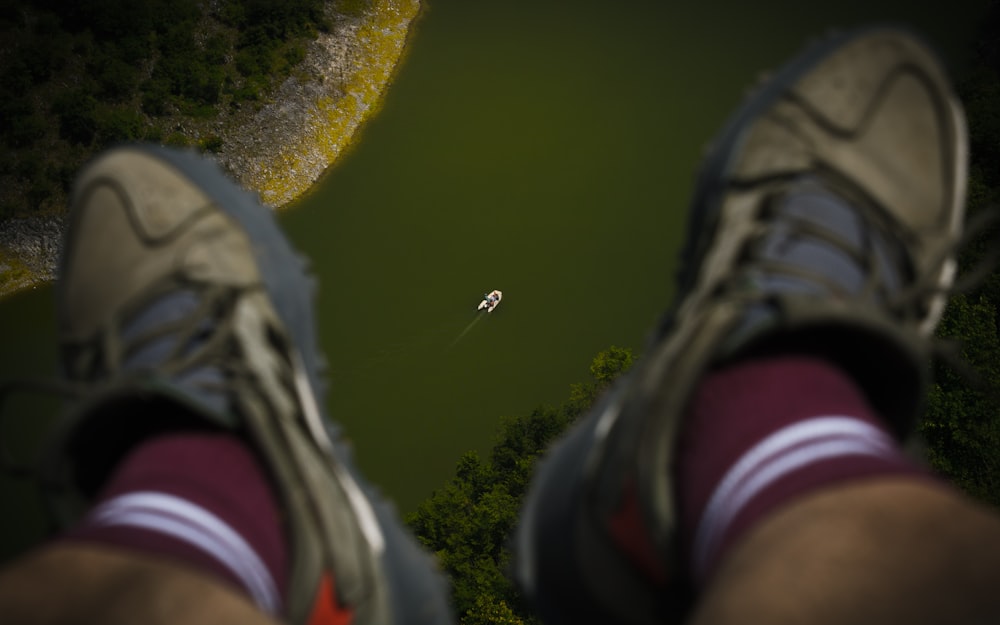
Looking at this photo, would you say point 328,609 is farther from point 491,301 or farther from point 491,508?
point 491,301

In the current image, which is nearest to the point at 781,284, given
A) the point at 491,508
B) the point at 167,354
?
the point at 167,354

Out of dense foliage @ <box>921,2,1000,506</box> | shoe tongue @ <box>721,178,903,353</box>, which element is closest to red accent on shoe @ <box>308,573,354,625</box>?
shoe tongue @ <box>721,178,903,353</box>

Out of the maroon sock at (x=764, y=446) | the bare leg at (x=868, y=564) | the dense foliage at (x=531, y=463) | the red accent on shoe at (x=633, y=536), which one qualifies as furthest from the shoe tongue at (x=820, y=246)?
the dense foliage at (x=531, y=463)

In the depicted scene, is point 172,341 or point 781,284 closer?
point 781,284

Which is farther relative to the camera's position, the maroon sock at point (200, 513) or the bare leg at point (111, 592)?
the maroon sock at point (200, 513)

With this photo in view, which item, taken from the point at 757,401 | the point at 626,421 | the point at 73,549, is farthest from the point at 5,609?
the point at 757,401

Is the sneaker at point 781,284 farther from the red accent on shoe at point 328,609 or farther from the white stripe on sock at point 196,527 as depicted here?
the white stripe on sock at point 196,527
